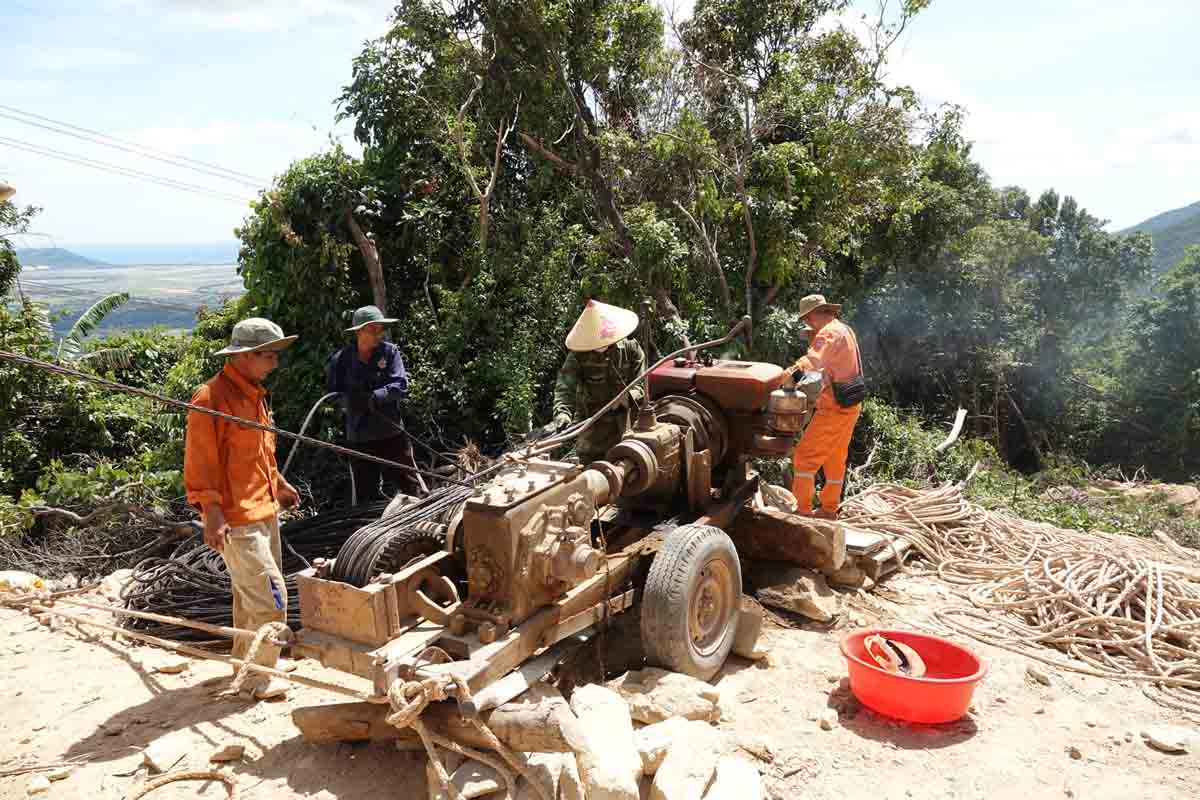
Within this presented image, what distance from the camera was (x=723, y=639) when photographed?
170 inches

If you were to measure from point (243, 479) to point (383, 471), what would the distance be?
2844 mm

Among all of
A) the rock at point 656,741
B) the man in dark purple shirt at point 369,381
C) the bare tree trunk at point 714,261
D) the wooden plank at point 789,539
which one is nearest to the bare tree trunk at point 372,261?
the man in dark purple shirt at point 369,381

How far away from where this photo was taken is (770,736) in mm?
3805

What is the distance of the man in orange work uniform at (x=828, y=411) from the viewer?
624cm

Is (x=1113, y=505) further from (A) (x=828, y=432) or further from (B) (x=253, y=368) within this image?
(B) (x=253, y=368)

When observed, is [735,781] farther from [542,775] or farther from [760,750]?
[542,775]

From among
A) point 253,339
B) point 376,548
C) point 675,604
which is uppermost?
point 253,339

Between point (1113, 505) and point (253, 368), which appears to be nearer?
point (253, 368)

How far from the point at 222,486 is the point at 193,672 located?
122cm

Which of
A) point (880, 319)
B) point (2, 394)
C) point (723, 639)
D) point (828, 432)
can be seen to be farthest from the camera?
point (880, 319)

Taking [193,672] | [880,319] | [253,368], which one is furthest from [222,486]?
[880,319]

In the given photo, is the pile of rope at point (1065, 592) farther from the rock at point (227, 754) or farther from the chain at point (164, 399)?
the rock at point (227, 754)

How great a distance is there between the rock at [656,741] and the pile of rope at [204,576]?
2451 millimetres

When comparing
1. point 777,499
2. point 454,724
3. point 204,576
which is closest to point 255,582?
point 204,576
